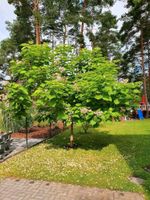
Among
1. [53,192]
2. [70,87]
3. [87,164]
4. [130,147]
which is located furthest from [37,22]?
[53,192]

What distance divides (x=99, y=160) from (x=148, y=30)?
1800cm

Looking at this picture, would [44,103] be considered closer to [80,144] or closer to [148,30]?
[80,144]

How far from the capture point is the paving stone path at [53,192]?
4410 mm

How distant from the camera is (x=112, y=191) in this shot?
4.69m

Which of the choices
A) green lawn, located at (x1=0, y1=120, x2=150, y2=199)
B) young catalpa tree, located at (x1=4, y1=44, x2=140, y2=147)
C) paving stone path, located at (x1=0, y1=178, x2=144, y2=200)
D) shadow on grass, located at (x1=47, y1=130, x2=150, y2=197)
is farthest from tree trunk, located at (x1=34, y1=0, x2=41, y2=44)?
paving stone path, located at (x1=0, y1=178, x2=144, y2=200)

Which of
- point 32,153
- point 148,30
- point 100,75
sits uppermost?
point 148,30

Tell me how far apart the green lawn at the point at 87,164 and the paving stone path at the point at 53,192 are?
0.79ft

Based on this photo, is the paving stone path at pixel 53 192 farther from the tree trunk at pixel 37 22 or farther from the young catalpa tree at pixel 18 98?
the tree trunk at pixel 37 22

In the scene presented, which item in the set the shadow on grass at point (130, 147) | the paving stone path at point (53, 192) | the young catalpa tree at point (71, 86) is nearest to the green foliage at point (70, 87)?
the young catalpa tree at point (71, 86)

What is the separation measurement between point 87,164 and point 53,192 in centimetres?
185

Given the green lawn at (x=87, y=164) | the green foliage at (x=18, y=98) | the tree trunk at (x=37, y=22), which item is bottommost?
the green lawn at (x=87, y=164)

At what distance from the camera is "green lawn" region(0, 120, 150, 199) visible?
5.21m

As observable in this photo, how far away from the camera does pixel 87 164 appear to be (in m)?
6.35

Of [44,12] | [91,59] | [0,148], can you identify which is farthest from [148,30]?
[0,148]
